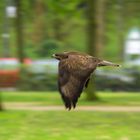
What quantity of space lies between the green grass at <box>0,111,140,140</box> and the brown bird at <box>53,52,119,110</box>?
379 centimetres

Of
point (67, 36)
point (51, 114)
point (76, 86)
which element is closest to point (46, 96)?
point (51, 114)

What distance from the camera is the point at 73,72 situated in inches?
240

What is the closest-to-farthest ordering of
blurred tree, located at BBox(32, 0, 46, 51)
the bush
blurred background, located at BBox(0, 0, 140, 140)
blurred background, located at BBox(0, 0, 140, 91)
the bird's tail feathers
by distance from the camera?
the bird's tail feathers, blurred background, located at BBox(0, 0, 140, 140), blurred background, located at BBox(0, 0, 140, 91), the bush, blurred tree, located at BBox(32, 0, 46, 51)

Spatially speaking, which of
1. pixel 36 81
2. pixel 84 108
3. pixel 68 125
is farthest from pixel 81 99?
pixel 68 125

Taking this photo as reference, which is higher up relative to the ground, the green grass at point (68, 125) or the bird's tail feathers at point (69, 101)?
the bird's tail feathers at point (69, 101)

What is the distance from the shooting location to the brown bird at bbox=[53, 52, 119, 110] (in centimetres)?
598

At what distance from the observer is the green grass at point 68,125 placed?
396 inches

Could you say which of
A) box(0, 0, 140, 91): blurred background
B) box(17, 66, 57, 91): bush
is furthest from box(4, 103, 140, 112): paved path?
box(17, 66, 57, 91): bush

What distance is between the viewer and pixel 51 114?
13.8 meters

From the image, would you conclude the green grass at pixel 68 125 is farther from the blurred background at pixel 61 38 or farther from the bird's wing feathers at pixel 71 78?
the blurred background at pixel 61 38

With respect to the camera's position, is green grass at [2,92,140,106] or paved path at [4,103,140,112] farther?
green grass at [2,92,140,106]

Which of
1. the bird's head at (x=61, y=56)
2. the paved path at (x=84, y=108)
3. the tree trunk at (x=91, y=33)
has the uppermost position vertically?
the bird's head at (x=61, y=56)

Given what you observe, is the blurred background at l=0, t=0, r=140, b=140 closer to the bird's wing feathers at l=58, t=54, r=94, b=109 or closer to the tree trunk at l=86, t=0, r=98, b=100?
the tree trunk at l=86, t=0, r=98, b=100

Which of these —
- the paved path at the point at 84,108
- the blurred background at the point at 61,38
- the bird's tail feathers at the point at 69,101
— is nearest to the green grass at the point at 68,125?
the paved path at the point at 84,108
